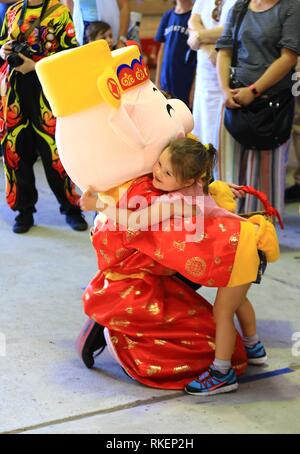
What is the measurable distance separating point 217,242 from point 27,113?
2305mm

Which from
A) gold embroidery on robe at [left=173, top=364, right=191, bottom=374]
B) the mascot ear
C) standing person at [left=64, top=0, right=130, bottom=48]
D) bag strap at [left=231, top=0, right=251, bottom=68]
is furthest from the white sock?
standing person at [left=64, top=0, right=130, bottom=48]

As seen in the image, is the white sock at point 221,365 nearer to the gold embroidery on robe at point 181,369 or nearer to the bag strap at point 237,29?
the gold embroidery on robe at point 181,369

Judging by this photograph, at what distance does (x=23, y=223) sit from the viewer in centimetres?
488

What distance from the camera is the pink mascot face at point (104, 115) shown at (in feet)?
8.77

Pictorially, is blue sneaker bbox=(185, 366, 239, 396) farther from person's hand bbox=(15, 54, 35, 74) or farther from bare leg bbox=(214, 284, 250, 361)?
person's hand bbox=(15, 54, 35, 74)

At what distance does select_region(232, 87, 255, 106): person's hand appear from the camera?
167 inches

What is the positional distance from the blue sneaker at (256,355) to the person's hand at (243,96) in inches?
62.3

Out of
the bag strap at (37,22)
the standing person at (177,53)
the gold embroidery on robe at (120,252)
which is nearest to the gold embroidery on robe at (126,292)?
the gold embroidery on robe at (120,252)

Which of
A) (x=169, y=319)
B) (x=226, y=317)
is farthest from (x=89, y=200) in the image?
(x=226, y=317)

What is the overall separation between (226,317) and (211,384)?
24 cm

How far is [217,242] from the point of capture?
275 cm

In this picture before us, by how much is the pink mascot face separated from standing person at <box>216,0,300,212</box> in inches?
60.7

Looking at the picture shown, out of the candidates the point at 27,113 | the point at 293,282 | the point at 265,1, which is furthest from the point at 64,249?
the point at 265,1

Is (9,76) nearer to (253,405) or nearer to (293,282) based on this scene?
(293,282)
